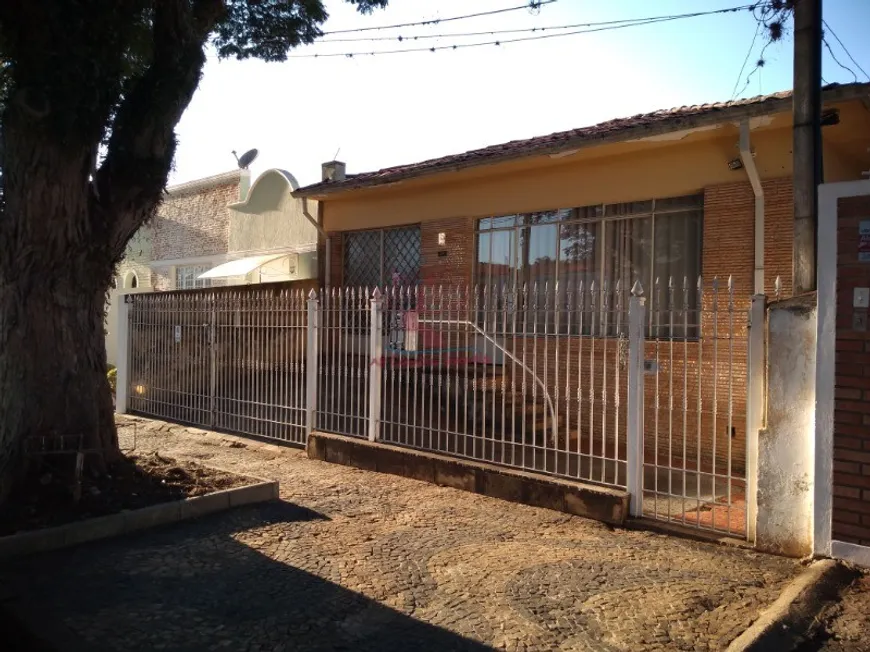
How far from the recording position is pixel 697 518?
529cm

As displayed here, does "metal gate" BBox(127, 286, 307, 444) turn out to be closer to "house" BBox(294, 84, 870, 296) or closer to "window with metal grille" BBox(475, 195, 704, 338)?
"window with metal grille" BBox(475, 195, 704, 338)

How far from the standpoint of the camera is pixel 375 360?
25.2 feet

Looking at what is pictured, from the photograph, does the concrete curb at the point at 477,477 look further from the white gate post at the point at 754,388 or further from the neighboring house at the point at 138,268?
the neighboring house at the point at 138,268

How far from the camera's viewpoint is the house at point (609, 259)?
6.65 meters

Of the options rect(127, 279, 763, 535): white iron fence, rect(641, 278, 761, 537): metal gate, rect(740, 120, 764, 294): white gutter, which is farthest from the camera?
rect(740, 120, 764, 294): white gutter

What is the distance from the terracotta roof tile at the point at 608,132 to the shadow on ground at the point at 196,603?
20.1ft

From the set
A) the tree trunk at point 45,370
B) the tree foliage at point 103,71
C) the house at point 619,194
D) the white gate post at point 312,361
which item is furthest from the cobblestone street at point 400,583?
the house at point 619,194

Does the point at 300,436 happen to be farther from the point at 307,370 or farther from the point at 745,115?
the point at 745,115

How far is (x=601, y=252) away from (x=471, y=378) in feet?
9.71

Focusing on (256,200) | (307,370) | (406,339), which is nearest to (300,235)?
(256,200)

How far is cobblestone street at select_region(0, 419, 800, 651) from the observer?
3.68 m

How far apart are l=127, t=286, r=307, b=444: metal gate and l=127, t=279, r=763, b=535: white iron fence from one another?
2cm

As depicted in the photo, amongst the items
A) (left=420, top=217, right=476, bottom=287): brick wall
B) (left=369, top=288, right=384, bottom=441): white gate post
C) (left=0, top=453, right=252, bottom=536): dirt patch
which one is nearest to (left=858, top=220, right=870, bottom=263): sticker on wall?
(left=369, top=288, right=384, bottom=441): white gate post

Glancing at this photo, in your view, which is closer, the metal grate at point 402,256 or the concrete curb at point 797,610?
the concrete curb at point 797,610
